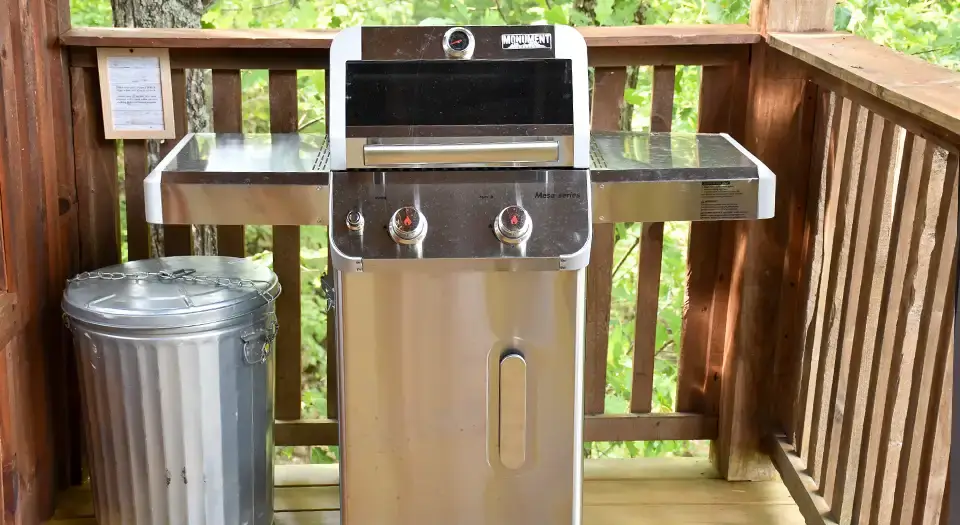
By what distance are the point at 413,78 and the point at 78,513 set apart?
1.45m

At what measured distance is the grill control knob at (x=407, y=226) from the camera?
1.81 meters

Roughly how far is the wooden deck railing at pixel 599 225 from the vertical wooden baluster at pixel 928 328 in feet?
2.61

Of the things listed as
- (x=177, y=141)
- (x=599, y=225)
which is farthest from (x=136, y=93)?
(x=599, y=225)

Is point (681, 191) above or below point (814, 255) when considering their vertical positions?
above

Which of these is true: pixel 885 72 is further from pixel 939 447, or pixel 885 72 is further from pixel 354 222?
pixel 354 222

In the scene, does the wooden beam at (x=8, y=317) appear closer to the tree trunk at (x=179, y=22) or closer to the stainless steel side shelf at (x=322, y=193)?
the stainless steel side shelf at (x=322, y=193)

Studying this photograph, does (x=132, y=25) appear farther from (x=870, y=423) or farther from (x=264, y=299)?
(x=870, y=423)

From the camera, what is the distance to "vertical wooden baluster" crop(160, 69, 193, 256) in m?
2.45

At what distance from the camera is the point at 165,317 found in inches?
80.1

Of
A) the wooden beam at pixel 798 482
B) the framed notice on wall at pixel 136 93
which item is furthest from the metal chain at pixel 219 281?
the wooden beam at pixel 798 482

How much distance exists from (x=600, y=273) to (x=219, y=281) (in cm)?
100

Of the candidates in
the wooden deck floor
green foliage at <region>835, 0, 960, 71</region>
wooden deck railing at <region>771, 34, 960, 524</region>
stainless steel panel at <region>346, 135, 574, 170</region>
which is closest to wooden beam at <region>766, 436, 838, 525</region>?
wooden deck railing at <region>771, 34, 960, 524</region>

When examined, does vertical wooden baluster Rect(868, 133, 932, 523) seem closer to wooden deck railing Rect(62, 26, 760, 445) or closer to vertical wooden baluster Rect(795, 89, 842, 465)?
vertical wooden baluster Rect(795, 89, 842, 465)

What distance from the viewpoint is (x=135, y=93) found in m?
2.43
